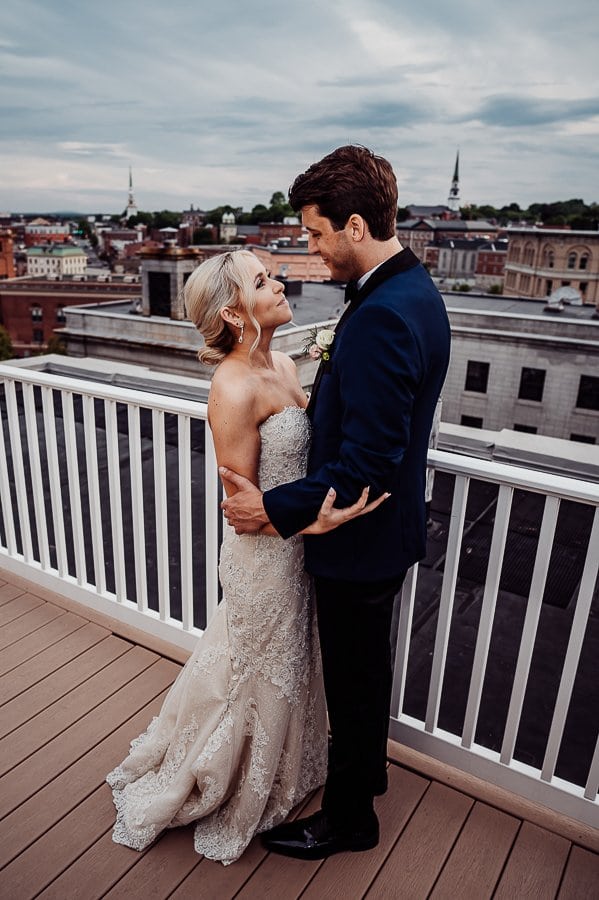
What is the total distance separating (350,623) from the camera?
1551mm

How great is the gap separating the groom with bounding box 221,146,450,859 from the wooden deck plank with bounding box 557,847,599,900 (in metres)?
0.52

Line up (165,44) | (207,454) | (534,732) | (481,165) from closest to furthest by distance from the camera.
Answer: (207,454) → (534,732) → (165,44) → (481,165)

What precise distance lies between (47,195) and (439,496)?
94145 mm

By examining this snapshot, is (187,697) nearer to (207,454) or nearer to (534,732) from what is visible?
(207,454)

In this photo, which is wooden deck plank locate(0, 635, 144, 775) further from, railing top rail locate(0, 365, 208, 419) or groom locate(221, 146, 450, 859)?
railing top rail locate(0, 365, 208, 419)

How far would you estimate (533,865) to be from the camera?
5.53 feet

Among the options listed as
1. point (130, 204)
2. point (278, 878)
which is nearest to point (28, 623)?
point (278, 878)

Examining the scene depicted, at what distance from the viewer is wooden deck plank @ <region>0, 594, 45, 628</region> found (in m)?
2.75

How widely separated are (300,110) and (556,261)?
5571 centimetres

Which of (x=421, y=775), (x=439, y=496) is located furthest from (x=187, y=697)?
(x=439, y=496)

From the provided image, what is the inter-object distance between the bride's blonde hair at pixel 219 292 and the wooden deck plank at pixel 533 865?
156 cm

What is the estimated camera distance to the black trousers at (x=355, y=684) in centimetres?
153

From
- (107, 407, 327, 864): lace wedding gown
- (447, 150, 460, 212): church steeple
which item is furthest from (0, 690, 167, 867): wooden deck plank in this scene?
(447, 150, 460, 212): church steeple

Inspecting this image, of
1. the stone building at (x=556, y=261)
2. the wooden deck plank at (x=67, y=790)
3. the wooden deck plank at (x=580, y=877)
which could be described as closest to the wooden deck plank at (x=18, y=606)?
the wooden deck plank at (x=67, y=790)
